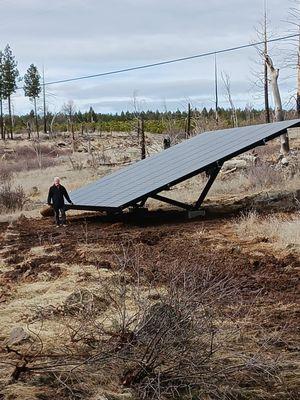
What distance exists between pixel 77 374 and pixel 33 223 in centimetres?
1084

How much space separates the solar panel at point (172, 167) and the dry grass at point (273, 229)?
60.6 inches

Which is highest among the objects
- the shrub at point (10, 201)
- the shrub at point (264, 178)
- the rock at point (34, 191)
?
the shrub at point (264, 178)

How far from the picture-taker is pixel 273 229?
35.8 feet

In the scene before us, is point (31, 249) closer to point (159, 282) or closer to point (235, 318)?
point (159, 282)

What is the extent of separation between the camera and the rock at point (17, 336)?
19.1ft

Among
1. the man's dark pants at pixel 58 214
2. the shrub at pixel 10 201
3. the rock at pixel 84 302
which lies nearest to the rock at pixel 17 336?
the rock at pixel 84 302

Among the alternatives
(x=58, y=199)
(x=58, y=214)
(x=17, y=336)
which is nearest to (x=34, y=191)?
(x=58, y=214)

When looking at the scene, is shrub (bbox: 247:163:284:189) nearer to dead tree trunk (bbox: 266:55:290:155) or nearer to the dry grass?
dead tree trunk (bbox: 266:55:290:155)

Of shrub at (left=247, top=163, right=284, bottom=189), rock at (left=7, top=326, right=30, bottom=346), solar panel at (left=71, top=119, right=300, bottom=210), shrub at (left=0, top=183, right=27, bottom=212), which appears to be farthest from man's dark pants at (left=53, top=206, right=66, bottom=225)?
rock at (left=7, top=326, right=30, bottom=346)

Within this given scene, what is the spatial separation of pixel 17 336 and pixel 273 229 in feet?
19.8

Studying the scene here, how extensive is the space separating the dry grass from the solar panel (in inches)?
60.6

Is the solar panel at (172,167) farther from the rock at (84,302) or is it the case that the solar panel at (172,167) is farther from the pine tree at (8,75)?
the pine tree at (8,75)

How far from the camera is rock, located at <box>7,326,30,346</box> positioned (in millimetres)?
5816

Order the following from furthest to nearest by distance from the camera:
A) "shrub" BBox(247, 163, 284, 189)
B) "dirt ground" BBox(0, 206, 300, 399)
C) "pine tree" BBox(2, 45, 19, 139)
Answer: "pine tree" BBox(2, 45, 19, 139)
"shrub" BBox(247, 163, 284, 189)
"dirt ground" BBox(0, 206, 300, 399)
